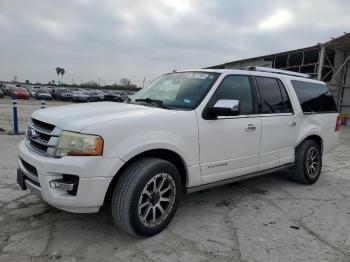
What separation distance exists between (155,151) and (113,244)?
987 millimetres

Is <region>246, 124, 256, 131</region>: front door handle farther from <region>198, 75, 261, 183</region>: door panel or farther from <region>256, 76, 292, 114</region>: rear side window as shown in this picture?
<region>256, 76, 292, 114</region>: rear side window

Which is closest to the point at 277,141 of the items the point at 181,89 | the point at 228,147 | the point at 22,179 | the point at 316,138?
the point at 228,147

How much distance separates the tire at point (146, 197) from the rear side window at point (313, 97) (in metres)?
2.90

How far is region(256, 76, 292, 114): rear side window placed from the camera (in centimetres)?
464

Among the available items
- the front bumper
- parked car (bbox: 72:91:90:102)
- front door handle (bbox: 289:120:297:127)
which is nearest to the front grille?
the front bumper

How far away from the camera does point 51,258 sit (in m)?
2.94

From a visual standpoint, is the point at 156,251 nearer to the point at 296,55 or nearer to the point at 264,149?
the point at 264,149

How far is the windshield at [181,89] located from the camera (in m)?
3.88

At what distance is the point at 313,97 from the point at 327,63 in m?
18.2

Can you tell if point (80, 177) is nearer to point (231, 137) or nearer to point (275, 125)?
point (231, 137)

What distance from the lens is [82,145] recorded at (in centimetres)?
295

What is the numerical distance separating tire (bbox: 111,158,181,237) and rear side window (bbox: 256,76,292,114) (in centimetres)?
183

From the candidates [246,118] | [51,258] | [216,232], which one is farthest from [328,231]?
[51,258]

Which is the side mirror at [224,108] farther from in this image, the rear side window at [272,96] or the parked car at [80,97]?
the parked car at [80,97]
